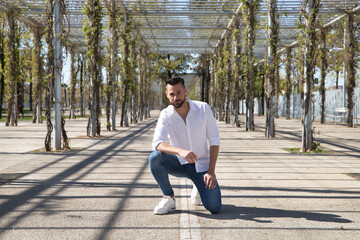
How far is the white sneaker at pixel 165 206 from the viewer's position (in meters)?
4.25

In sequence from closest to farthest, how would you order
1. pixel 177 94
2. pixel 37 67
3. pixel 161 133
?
pixel 177 94
pixel 161 133
pixel 37 67

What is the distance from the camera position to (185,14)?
19359 millimetres

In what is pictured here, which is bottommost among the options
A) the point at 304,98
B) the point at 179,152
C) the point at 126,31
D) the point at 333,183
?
the point at 333,183

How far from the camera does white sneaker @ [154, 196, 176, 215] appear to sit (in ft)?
14.0

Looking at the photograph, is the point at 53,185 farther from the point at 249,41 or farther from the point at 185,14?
the point at 185,14

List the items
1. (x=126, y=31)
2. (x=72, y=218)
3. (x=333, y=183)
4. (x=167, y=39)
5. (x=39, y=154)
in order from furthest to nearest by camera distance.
A: (x=167, y=39) → (x=126, y=31) → (x=39, y=154) → (x=333, y=183) → (x=72, y=218)

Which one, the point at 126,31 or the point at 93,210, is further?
the point at 126,31

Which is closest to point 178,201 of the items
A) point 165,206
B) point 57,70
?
point 165,206

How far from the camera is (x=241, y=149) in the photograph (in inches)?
409

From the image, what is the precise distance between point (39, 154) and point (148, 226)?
606cm

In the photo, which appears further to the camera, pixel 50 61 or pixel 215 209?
pixel 50 61

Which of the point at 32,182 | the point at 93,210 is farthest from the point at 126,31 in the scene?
the point at 93,210

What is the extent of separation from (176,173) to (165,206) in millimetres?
454

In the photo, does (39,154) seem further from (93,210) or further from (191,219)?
(191,219)
